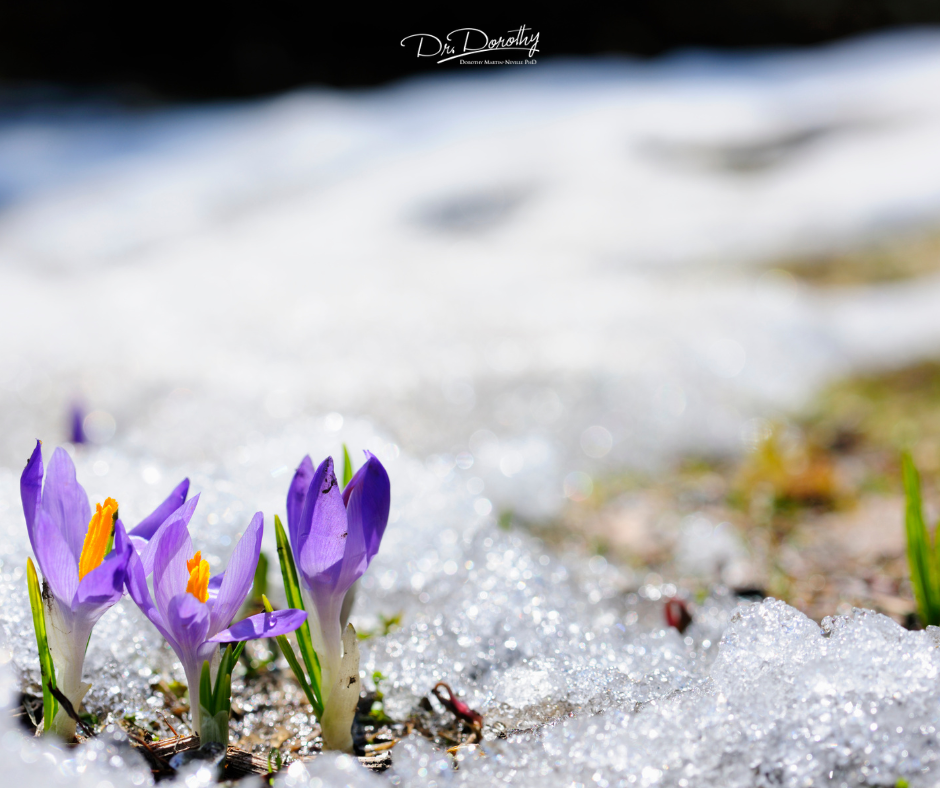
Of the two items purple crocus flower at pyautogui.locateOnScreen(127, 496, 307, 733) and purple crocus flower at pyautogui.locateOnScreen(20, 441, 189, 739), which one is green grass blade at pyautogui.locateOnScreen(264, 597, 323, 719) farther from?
purple crocus flower at pyautogui.locateOnScreen(20, 441, 189, 739)

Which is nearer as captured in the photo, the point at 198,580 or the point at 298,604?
the point at 198,580

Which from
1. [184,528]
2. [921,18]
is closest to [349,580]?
[184,528]

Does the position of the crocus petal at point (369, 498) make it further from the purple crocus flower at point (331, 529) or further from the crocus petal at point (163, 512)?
the crocus petal at point (163, 512)

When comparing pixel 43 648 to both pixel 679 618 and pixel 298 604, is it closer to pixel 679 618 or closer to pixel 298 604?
pixel 298 604

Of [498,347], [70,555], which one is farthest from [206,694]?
[498,347]

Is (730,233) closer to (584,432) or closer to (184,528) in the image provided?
(584,432)

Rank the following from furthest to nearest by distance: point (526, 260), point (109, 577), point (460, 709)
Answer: point (526, 260)
point (460, 709)
point (109, 577)

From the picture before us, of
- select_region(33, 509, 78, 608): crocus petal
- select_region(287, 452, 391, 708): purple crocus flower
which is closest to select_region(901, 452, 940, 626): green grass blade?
select_region(287, 452, 391, 708): purple crocus flower
